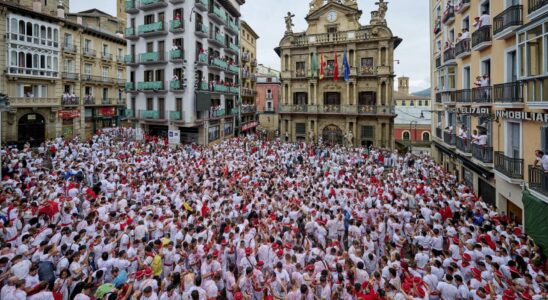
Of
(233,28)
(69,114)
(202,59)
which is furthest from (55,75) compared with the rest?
(233,28)

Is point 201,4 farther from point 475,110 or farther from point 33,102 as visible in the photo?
point 475,110

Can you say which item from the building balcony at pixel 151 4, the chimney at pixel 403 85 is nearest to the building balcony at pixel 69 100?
the building balcony at pixel 151 4

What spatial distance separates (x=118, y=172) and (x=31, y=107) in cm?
2272

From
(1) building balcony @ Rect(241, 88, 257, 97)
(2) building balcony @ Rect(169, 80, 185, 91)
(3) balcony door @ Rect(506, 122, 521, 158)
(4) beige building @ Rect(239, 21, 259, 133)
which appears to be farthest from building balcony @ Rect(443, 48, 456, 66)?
(1) building balcony @ Rect(241, 88, 257, 97)

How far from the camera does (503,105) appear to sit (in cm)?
1370

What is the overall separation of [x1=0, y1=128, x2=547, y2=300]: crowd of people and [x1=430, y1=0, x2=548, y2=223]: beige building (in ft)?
5.93

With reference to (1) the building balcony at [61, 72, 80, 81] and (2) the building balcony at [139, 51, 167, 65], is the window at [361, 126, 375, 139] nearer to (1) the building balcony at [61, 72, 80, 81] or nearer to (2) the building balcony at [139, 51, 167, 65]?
(2) the building balcony at [139, 51, 167, 65]

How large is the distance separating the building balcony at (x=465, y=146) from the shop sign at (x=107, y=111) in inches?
1682

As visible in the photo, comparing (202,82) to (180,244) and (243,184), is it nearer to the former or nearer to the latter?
(243,184)

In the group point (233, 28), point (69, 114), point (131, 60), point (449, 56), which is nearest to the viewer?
point (449, 56)

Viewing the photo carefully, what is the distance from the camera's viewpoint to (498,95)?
14.6 metres

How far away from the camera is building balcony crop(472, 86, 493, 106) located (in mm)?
15719

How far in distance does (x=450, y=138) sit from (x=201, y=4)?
2657 cm

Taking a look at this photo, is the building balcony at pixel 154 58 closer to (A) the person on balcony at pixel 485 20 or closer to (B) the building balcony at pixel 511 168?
(A) the person on balcony at pixel 485 20
